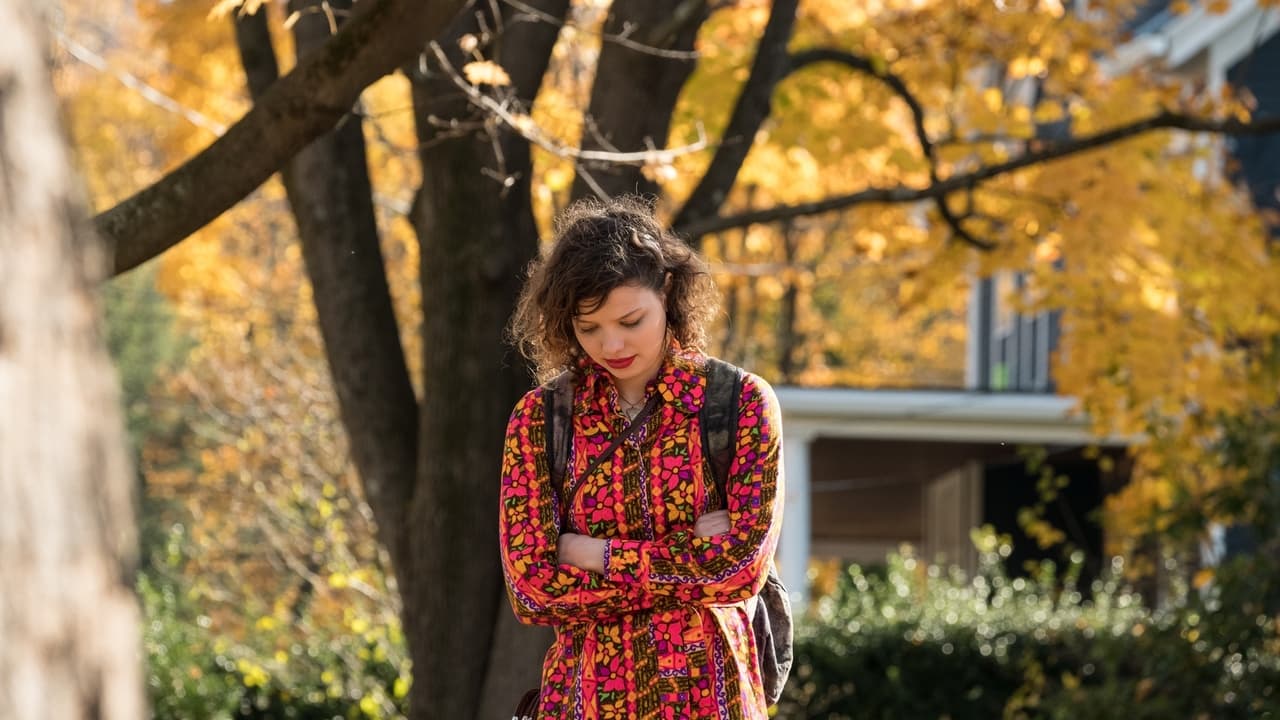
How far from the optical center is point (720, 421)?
126 inches

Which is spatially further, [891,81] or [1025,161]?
[891,81]

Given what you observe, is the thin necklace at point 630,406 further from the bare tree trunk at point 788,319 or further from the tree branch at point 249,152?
the bare tree trunk at point 788,319

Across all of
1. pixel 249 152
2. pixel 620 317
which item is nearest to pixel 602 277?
pixel 620 317

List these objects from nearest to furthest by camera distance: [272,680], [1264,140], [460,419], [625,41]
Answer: [625,41] → [460,419] → [272,680] → [1264,140]

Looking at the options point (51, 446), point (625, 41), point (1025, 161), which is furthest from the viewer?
point (1025, 161)

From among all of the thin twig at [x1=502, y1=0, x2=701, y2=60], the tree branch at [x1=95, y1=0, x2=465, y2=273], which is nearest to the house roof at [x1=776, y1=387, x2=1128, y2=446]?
the thin twig at [x1=502, y1=0, x2=701, y2=60]

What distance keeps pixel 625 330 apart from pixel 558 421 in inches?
9.0

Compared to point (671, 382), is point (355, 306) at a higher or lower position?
higher

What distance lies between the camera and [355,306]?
6156 mm

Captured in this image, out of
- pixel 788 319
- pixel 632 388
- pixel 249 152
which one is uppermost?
pixel 788 319

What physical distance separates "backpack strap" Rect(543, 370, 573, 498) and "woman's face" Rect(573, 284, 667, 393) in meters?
0.12

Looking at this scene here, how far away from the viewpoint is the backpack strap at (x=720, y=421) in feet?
10.5

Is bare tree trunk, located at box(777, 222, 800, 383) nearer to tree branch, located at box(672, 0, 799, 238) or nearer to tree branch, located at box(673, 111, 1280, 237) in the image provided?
tree branch, located at box(673, 111, 1280, 237)

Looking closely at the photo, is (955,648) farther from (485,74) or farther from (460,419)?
(485,74)
